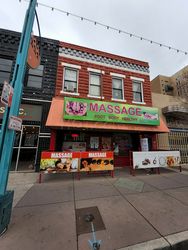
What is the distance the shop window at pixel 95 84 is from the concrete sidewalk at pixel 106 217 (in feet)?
21.2

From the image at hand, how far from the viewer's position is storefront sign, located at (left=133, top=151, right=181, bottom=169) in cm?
705

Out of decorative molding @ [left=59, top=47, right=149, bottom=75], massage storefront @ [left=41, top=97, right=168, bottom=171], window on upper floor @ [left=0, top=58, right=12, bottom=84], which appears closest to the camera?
massage storefront @ [left=41, top=97, right=168, bottom=171]

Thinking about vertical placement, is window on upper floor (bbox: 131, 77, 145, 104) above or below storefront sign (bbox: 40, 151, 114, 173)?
above

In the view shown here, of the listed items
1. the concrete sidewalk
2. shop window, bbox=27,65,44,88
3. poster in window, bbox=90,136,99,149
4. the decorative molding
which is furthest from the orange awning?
the decorative molding

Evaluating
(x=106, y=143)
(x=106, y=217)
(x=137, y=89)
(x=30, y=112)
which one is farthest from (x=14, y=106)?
(x=137, y=89)

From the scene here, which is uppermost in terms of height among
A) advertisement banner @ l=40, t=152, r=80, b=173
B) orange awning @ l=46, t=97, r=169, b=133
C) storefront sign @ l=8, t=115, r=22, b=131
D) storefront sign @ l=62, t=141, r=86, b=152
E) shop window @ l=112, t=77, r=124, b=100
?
shop window @ l=112, t=77, r=124, b=100

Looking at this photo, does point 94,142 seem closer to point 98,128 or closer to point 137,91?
point 98,128

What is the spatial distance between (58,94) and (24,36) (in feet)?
17.7

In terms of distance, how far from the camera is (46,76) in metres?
8.85

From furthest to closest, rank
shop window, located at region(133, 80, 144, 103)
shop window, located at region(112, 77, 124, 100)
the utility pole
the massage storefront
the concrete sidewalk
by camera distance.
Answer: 1. shop window, located at region(133, 80, 144, 103)
2. shop window, located at region(112, 77, 124, 100)
3. the massage storefront
4. the utility pole
5. the concrete sidewalk

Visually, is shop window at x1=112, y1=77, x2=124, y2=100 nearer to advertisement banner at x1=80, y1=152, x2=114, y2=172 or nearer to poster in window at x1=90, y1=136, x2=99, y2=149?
poster in window at x1=90, y1=136, x2=99, y2=149

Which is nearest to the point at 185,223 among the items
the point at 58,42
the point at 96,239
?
the point at 96,239

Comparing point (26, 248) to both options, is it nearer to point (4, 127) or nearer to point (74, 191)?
point (4, 127)

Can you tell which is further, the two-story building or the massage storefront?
the two-story building
